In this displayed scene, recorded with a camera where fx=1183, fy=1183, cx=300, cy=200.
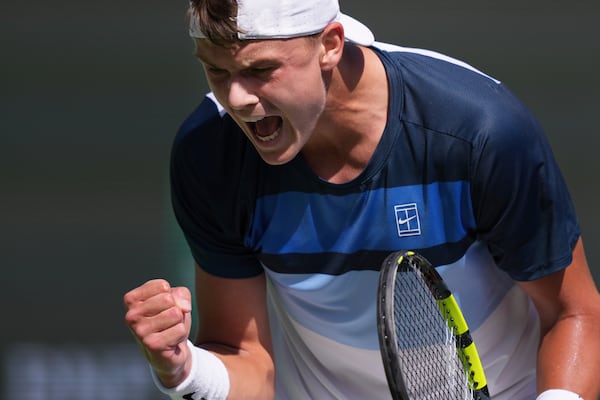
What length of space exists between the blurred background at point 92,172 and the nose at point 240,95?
2430mm

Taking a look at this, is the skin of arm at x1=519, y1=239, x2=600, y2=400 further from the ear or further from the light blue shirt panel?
the ear

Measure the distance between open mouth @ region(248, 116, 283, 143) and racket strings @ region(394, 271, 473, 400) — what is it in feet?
1.44

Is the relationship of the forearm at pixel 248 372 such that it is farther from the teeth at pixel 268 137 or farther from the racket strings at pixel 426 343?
the teeth at pixel 268 137

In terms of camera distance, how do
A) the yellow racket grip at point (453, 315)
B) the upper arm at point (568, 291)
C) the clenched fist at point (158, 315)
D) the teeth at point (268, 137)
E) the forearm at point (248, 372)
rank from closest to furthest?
the clenched fist at point (158, 315) < the teeth at point (268, 137) < the yellow racket grip at point (453, 315) < the upper arm at point (568, 291) < the forearm at point (248, 372)

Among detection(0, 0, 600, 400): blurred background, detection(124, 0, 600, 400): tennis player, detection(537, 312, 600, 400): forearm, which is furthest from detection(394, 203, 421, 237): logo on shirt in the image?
detection(0, 0, 600, 400): blurred background

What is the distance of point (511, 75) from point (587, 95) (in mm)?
333

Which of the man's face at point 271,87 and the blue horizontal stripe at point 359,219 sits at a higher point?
the man's face at point 271,87

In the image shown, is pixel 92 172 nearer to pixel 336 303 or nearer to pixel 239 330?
pixel 239 330

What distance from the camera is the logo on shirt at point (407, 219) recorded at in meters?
2.89

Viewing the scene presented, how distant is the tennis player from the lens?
105 inches

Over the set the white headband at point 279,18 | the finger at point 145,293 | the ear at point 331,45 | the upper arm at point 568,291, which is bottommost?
the upper arm at point 568,291

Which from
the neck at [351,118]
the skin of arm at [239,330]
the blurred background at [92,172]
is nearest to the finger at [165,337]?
the skin of arm at [239,330]

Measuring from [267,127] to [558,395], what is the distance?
94cm

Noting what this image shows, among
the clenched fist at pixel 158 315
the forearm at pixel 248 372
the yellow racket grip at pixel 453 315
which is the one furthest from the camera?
the forearm at pixel 248 372
